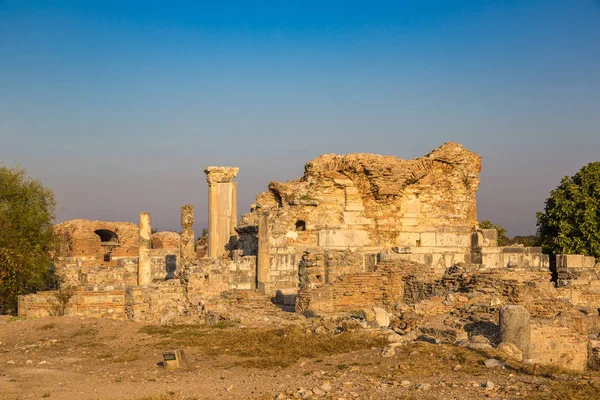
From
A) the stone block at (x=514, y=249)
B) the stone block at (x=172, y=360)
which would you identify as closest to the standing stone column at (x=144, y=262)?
the stone block at (x=514, y=249)

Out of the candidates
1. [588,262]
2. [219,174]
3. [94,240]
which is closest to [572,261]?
[588,262]

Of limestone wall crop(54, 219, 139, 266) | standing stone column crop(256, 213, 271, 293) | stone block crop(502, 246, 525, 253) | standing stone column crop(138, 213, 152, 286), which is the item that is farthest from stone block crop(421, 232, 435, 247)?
limestone wall crop(54, 219, 139, 266)

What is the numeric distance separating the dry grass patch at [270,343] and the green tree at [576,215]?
15473 millimetres

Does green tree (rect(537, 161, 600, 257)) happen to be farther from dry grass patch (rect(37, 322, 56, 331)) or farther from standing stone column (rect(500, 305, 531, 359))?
dry grass patch (rect(37, 322, 56, 331))

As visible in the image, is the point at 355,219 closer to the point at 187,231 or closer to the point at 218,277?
the point at 187,231


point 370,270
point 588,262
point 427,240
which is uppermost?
point 427,240

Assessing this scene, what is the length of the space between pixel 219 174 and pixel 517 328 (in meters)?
15.7

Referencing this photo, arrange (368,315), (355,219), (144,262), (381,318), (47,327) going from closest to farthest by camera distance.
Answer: (381,318), (368,315), (47,327), (144,262), (355,219)

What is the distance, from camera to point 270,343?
12.5 m

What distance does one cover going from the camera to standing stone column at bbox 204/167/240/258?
2544 centimetres

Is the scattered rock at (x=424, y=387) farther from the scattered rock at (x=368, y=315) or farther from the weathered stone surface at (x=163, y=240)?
the weathered stone surface at (x=163, y=240)

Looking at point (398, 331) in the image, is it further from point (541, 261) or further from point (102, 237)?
point (102, 237)

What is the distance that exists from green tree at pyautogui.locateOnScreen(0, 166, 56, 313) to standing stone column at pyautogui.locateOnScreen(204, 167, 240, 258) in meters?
5.26

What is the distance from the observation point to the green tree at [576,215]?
25.5m
